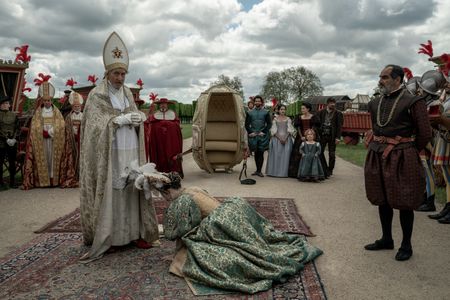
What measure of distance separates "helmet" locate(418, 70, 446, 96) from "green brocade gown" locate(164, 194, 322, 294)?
8.32 ft

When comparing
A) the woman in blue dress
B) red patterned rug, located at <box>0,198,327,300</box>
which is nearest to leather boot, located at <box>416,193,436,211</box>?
red patterned rug, located at <box>0,198,327,300</box>

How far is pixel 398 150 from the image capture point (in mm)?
3619

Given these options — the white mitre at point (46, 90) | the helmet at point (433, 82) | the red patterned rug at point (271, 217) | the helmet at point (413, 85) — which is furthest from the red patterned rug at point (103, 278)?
the white mitre at point (46, 90)

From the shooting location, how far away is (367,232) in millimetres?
4586

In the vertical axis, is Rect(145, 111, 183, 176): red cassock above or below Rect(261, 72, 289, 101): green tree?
below

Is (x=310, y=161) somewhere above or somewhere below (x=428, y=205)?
above

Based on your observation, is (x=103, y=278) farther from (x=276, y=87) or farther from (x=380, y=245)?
(x=276, y=87)

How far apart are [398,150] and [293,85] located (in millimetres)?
45406

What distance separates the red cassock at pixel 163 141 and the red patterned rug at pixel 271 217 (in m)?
1.74

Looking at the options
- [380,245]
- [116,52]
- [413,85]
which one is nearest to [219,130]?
[413,85]

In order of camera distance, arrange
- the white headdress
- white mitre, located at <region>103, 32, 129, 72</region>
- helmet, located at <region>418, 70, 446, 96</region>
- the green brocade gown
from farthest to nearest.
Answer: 1. the white headdress
2. helmet, located at <region>418, 70, 446, 96</region>
3. white mitre, located at <region>103, 32, 129, 72</region>
4. the green brocade gown

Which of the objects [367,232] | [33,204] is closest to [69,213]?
[33,204]

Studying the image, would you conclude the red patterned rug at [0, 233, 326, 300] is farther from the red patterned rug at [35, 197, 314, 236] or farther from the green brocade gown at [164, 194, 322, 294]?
the red patterned rug at [35, 197, 314, 236]

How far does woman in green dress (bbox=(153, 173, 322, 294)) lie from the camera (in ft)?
10.2
